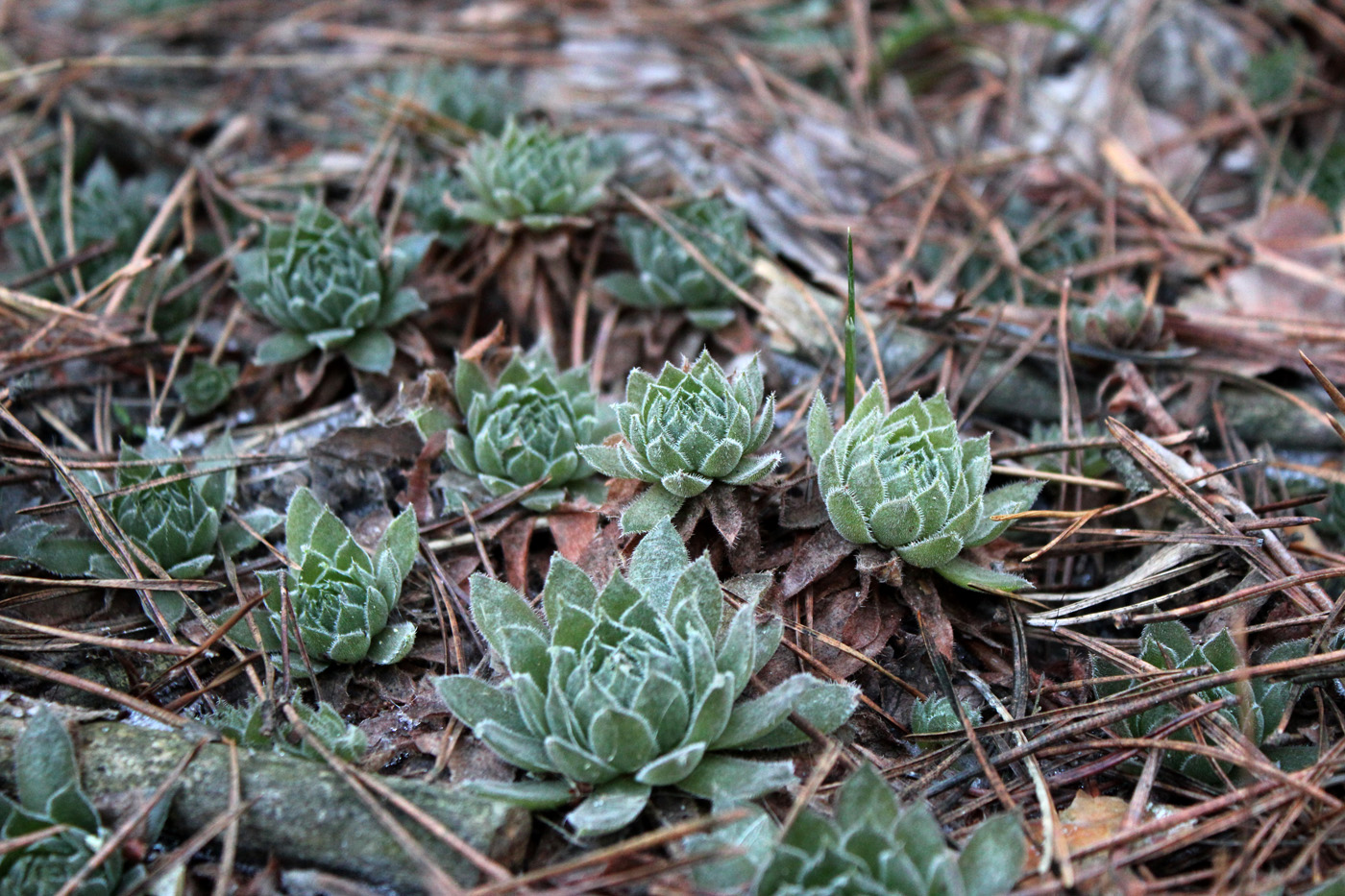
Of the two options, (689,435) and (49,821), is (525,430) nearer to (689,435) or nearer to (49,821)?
(689,435)

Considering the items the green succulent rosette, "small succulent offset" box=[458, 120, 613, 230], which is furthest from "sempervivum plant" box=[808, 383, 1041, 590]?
the green succulent rosette

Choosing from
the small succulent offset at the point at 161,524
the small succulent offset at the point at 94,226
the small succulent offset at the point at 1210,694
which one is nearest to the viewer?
the small succulent offset at the point at 1210,694

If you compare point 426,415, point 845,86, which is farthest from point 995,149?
point 426,415

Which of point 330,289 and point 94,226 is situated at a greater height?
point 94,226

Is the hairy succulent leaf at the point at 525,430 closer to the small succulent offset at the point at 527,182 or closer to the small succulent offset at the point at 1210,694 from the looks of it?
the small succulent offset at the point at 527,182

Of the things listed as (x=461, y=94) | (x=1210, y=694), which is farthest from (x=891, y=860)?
(x=461, y=94)

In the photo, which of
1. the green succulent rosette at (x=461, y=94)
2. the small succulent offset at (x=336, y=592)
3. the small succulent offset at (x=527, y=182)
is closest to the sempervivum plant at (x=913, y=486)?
the small succulent offset at (x=336, y=592)
